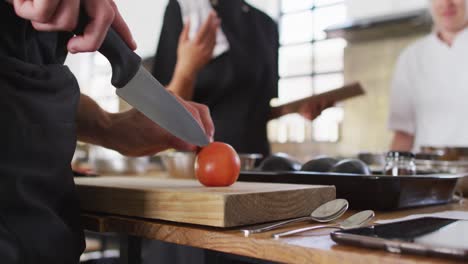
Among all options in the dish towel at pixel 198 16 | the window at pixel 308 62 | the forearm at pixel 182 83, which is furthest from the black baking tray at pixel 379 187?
the window at pixel 308 62

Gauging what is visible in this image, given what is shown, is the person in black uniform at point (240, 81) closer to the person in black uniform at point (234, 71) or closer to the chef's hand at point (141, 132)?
the person in black uniform at point (234, 71)

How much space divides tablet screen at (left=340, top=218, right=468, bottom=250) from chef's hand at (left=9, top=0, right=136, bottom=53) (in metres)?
0.27

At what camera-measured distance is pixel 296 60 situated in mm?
4383

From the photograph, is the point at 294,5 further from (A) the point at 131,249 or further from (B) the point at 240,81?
(A) the point at 131,249

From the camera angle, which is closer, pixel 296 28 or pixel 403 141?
pixel 403 141

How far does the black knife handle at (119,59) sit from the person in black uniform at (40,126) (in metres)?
0.02

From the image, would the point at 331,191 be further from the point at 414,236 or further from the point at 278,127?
the point at 278,127

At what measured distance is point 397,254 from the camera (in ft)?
1.19

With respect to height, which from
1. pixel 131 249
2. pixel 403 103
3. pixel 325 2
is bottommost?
pixel 131 249

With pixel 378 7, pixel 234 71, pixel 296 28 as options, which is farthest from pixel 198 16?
pixel 296 28

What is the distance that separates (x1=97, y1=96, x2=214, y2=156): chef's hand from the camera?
27.1 inches

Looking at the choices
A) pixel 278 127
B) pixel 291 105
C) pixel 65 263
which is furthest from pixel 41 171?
pixel 278 127

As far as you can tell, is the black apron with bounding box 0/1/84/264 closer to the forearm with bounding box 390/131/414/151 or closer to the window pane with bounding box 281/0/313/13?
the forearm with bounding box 390/131/414/151

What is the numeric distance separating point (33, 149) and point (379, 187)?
40 cm
